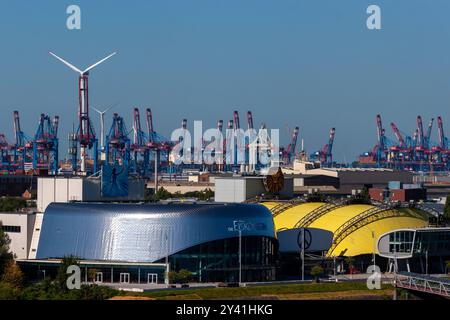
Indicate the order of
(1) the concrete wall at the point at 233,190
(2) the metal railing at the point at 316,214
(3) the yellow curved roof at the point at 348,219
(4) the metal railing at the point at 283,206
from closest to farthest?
(3) the yellow curved roof at the point at 348,219 < (2) the metal railing at the point at 316,214 < (4) the metal railing at the point at 283,206 < (1) the concrete wall at the point at 233,190

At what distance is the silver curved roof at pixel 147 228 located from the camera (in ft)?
262

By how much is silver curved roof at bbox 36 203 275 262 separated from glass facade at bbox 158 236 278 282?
43 centimetres

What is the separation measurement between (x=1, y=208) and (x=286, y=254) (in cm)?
3133

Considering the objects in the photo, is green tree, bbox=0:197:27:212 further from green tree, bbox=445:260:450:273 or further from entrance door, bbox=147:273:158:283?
green tree, bbox=445:260:450:273

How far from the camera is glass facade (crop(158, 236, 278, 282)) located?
262 ft

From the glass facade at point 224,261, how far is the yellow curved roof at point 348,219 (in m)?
10.0

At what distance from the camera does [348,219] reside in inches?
3652

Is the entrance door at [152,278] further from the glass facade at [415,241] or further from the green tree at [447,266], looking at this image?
the green tree at [447,266]

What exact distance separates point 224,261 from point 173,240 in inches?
133

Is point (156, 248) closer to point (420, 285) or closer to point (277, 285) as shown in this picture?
point (277, 285)

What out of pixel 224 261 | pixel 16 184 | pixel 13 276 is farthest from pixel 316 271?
pixel 16 184

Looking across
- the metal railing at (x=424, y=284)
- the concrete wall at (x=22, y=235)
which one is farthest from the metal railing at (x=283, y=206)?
the metal railing at (x=424, y=284)

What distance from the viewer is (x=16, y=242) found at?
87500 mm
